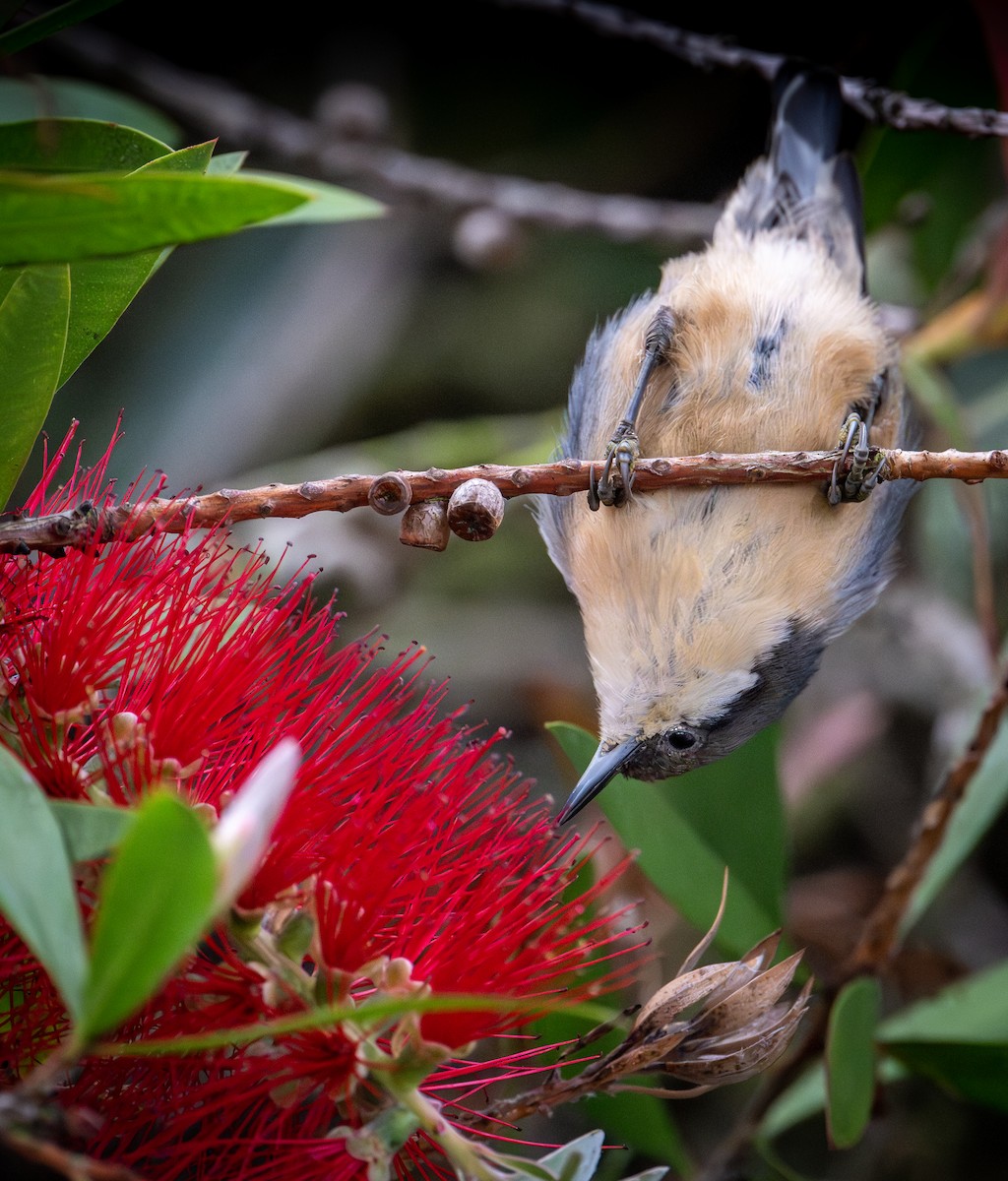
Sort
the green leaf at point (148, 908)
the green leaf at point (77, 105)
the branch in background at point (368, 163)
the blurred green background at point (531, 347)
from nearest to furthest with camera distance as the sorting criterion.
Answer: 1. the green leaf at point (148, 908)
2. the green leaf at point (77, 105)
3. the blurred green background at point (531, 347)
4. the branch in background at point (368, 163)

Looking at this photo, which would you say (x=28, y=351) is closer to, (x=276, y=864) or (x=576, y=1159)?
(x=276, y=864)

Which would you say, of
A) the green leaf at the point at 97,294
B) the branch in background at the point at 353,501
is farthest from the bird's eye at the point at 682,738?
the green leaf at the point at 97,294

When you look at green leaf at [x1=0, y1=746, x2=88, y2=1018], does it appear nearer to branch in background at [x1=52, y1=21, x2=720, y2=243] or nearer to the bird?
the bird

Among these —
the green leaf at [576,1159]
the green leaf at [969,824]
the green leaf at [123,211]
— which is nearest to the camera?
the green leaf at [123,211]

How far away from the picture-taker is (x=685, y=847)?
168 centimetres

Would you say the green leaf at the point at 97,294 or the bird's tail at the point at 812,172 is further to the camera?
the bird's tail at the point at 812,172

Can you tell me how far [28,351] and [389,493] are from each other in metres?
0.38

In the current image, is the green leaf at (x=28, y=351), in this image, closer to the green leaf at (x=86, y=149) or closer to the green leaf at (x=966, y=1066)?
the green leaf at (x=86, y=149)

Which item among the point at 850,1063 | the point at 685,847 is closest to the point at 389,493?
the point at 685,847

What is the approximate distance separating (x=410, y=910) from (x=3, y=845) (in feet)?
1.57

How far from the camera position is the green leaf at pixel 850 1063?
57.4 inches

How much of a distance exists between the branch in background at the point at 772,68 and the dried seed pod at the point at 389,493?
121 cm

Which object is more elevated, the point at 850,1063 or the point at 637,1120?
the point at 850,1063

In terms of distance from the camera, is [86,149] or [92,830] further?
[86,149]
